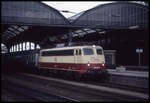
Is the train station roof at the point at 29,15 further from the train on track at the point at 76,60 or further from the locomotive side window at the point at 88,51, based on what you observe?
the locomotive side window at the point at 88,51

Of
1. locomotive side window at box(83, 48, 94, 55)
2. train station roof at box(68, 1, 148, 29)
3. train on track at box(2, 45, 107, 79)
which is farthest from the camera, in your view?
train station roof at box(68, 1, 148, 29)

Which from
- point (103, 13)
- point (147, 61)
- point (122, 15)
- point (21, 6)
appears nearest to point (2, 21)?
point (21, 6)

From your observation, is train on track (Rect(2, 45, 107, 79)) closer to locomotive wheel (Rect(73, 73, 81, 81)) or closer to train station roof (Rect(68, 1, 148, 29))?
locomotive wheel (Rect(73, 73, 81, 81))

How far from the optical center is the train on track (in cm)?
2284

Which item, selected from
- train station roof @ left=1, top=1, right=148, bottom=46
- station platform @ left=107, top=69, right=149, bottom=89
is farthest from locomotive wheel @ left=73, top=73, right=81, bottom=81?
train station roof @ left=1, top=1, right=148, bottom=46

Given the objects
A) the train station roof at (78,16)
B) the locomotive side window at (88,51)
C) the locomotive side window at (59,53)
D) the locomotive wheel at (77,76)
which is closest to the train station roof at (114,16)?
the train station roof at (78,16)

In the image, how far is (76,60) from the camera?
2375cm

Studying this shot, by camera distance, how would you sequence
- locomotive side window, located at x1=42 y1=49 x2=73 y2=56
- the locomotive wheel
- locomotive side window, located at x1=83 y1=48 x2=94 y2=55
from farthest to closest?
locomotive side window, located at x1=42 y1=49 x2=73 y2=56 < the locomotive wheel < locomotive side window, located at x1=83 y1=48 x2=94 y2=55

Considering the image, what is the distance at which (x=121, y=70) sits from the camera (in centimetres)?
3072

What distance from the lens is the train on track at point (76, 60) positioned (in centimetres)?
2284

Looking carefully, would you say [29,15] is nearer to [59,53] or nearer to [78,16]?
[78,16]

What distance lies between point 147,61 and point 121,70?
14.2 meters

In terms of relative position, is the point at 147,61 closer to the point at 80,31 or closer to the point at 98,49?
the point at 80,31

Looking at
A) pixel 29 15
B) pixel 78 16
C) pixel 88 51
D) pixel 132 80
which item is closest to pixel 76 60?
pixel 88 51
